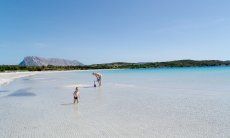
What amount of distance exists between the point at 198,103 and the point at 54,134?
7865mm

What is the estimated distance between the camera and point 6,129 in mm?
9664

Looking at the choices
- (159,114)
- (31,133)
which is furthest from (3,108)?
(159,114)

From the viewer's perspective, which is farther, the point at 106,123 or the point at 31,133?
the point at 106,123

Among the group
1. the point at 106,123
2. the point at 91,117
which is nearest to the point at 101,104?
the point at 91,117

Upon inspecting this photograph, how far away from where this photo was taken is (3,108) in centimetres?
1403

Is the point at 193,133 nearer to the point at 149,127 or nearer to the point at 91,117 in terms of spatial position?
the point at 149,127

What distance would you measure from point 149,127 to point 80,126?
228cm

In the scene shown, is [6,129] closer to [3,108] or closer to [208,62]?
[3,108]

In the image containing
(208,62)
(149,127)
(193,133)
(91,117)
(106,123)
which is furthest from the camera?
(208,62)

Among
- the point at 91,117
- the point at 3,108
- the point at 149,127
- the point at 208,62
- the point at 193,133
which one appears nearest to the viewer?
the point at 193,133

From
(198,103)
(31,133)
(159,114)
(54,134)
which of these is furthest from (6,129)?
(198,103)

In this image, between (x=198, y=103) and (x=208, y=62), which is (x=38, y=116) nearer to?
(x=198, y=103)

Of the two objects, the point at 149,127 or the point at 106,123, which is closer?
the point at 149,127

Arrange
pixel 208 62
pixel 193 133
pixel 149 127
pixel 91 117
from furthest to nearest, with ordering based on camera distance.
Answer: pixel 208 62, pixel 91 117, pixel 149 127, pixel 193 133
